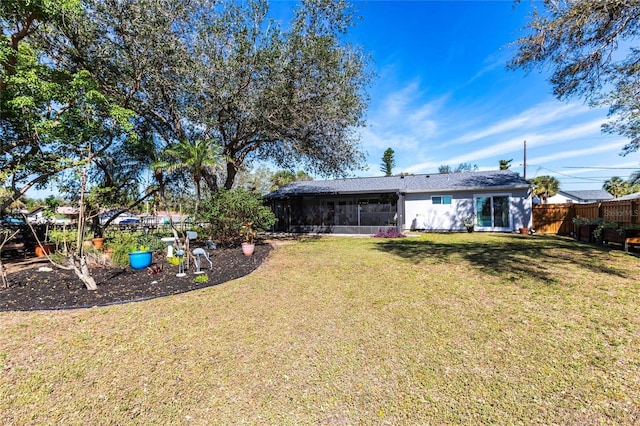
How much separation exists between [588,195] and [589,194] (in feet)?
2.88

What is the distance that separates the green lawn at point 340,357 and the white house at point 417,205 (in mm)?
11550

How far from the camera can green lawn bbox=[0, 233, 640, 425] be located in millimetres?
2309

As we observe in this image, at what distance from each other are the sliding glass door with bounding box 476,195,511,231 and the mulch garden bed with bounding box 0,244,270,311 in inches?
572

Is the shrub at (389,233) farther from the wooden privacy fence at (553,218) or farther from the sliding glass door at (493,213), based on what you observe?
the wooden privacy fence at (553,218)

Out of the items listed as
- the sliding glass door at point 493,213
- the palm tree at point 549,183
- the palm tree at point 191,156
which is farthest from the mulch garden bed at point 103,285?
the palm tree at point 549,183

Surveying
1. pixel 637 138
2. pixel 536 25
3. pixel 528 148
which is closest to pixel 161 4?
pixel 536 25

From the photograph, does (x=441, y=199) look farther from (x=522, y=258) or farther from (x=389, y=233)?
(x=522, y=258)

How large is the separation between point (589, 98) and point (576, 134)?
11.7 m

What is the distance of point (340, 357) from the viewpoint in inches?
123

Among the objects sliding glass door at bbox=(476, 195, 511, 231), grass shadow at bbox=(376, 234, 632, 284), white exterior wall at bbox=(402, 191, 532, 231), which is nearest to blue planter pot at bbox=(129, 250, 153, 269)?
grass shadow at bbox=(376, 234, 632, 284)

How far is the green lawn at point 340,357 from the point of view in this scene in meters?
2.31

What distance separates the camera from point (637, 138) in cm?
1366

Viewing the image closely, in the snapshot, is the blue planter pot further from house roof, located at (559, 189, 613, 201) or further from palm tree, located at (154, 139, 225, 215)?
house roof, located at (559, 189, 613, 201)

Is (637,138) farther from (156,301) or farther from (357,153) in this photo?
(156,301)
